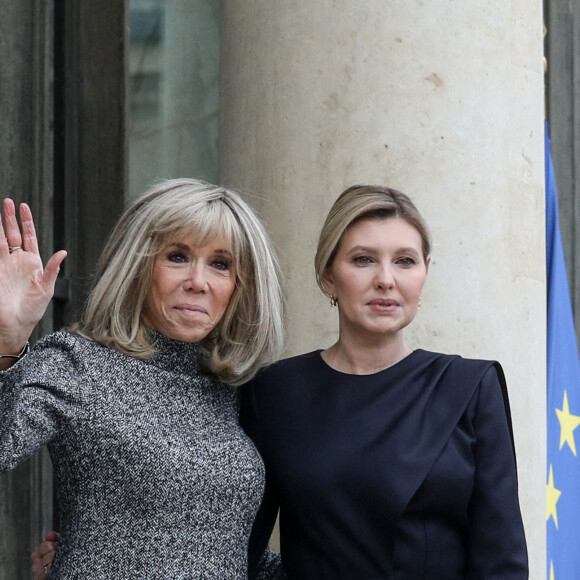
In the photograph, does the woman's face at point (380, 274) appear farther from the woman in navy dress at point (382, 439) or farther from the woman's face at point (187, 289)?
the woman's face at point (187, 289)

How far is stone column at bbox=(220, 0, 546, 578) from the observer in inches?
139

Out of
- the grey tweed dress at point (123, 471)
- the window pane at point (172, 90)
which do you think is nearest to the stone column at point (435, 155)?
the grey tweed dress at point (123, 471)

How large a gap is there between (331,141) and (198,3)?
1857 millimetres

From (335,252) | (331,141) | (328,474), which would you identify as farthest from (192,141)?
(328,474)

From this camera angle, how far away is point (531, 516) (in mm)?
3572

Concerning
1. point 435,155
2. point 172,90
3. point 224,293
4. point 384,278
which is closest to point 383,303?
point 384,278

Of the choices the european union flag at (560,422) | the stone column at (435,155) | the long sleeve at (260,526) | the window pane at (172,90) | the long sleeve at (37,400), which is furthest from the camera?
the window pane at (172,90)

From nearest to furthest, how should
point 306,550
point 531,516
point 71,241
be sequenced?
point 306,550, point 531,516, point 71,241

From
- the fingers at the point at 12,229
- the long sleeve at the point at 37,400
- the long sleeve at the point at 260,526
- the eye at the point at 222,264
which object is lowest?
the long sleeve at the point at 260,526

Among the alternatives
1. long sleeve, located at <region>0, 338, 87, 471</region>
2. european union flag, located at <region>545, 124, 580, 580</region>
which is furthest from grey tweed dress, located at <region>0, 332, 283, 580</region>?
european union flag, located at <region>545, 124, 580, 580</region>

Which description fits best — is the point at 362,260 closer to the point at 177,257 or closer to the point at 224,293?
the point at 224,293

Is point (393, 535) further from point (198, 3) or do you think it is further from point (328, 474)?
point (198, 3)

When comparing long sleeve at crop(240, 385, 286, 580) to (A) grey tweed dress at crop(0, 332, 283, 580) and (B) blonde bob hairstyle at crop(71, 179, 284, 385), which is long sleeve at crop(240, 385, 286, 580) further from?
(A) grey tweed dress at crop(0, 332, 283, 580)

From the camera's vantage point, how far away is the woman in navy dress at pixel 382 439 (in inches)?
107
